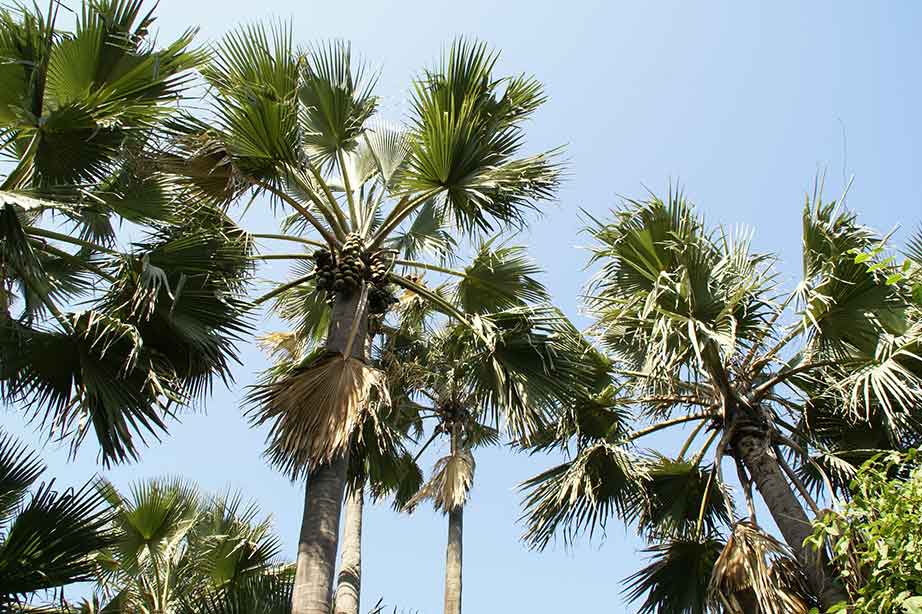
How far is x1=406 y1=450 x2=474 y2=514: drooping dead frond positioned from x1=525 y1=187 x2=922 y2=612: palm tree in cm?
221

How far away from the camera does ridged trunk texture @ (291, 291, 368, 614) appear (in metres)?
5.28

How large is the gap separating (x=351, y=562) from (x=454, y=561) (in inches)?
60.4

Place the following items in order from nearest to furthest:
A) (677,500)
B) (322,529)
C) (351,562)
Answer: (322,529), (677,500), (351,562)

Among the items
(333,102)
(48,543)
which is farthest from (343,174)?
(48,543)

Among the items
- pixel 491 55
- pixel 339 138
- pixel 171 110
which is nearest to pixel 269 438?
pixel 171 110

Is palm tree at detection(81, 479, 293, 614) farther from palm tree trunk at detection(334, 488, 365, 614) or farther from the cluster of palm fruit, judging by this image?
the cluster of palm fruit

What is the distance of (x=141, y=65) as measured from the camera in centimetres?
564

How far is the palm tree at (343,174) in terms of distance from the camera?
5875 mm

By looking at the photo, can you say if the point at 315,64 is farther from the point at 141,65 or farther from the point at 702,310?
the point at 702,310

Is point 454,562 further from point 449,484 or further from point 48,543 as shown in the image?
point 48,543

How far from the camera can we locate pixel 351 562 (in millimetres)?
9438

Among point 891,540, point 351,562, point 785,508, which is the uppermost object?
point 351,562

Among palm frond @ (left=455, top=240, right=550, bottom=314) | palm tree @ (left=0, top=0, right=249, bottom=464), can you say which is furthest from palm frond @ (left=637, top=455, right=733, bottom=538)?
palm tree @ (left=0, top=0, right=249, bottom=464)

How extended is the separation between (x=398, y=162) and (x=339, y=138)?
1.16 metres
